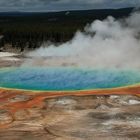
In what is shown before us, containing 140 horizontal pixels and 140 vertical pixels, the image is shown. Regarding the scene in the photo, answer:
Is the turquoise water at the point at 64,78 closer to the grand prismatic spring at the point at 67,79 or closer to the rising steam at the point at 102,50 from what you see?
the grand prismatic spring at the point at 67,79

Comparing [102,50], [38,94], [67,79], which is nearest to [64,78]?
[67,79]

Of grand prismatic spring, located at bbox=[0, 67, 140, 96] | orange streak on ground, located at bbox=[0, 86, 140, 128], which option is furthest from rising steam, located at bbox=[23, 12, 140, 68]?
orange streak on ground, located at bbox=[0, 86, 140, 128]

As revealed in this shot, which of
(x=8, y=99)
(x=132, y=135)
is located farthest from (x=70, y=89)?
(x=132, y=135)

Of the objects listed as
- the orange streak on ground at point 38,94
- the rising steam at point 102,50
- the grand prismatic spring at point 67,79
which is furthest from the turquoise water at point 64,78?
the rising steam at point 102,50

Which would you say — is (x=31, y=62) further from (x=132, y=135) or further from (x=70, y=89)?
(x=132, y=135)

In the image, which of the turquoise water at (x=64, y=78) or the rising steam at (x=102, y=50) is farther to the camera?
the rising steam at (x=102, y=50)

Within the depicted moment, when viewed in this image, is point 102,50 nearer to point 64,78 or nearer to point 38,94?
point 64,78

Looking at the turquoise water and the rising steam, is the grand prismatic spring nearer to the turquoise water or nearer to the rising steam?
the turquoise water
